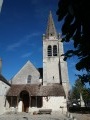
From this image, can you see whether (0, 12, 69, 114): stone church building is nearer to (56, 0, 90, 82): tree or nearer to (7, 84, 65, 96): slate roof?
(7, 84, 65, 96): slate roof

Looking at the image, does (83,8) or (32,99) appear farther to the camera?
(32,99)

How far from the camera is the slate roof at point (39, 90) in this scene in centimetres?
3014

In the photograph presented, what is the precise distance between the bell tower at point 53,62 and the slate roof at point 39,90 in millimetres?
1338

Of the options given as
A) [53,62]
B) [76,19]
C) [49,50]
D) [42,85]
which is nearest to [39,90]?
[42,85]

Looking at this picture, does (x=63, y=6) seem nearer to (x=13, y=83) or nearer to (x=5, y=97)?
(x=5, y=97)

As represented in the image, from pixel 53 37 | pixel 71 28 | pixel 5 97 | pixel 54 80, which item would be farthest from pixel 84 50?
pixel 53 37

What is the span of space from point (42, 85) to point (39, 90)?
6.14 feet

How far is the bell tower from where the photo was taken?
3356cm

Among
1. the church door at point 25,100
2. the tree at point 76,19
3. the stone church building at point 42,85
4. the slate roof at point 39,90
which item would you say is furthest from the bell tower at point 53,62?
the tree at point 76,19

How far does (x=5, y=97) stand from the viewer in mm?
29781

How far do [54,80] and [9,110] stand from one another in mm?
9448

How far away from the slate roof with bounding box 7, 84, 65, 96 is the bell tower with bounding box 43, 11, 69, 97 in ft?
4.39

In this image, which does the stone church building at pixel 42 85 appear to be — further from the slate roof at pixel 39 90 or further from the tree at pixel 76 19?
the tree at pixel 76 19

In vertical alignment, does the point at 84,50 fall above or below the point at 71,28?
below
